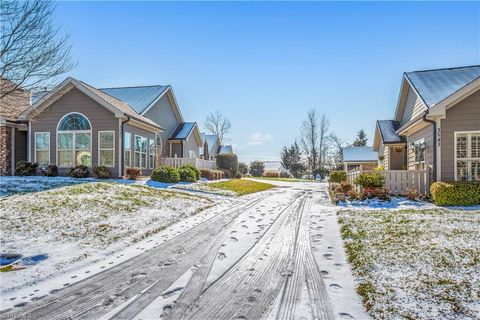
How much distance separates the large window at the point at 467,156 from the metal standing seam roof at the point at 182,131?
696 inches

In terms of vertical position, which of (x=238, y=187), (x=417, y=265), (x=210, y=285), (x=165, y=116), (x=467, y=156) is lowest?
(x=210, y=285)

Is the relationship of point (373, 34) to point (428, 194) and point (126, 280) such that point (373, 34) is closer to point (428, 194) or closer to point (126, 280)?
point (428, 194)

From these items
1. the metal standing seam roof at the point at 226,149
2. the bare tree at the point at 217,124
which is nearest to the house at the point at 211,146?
the metal standing seam roof at the point at 226,149

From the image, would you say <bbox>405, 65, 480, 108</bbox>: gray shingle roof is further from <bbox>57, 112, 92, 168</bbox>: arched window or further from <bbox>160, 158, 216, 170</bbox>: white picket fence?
<bbox>57, 112, 92, 168</bbox>: arched window

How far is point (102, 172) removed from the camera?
15.3 m

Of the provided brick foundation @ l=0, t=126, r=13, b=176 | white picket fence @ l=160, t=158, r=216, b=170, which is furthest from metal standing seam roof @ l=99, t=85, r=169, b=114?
brick foundation @ l=0, t=126, r=13, b=176

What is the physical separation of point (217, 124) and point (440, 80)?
1517 inches

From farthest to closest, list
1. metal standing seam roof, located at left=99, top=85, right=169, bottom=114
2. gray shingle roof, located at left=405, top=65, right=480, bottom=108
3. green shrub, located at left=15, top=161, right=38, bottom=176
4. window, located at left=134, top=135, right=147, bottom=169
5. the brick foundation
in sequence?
metal standing seam roof, located at left=99, top=85, right=169, bottom=114 < window, located at left=134, top=135, right=147, bottom=169 < the brick foundation < green shrub, located at left=15, top=161, right=38, bottom=176 < gray shingle roof, located at left=405, top=65, right=480, bottom=108

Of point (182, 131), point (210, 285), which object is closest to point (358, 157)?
point (182, 131)

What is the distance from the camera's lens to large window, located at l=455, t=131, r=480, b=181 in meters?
11.5

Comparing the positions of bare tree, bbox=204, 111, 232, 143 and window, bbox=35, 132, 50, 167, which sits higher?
bare tree, bbox=204, 111, 232, 143

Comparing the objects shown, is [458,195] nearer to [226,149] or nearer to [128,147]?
[128,147]

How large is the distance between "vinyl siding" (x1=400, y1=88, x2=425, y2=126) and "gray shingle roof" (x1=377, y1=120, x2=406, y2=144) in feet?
2.24

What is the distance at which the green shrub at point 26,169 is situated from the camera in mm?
15783
